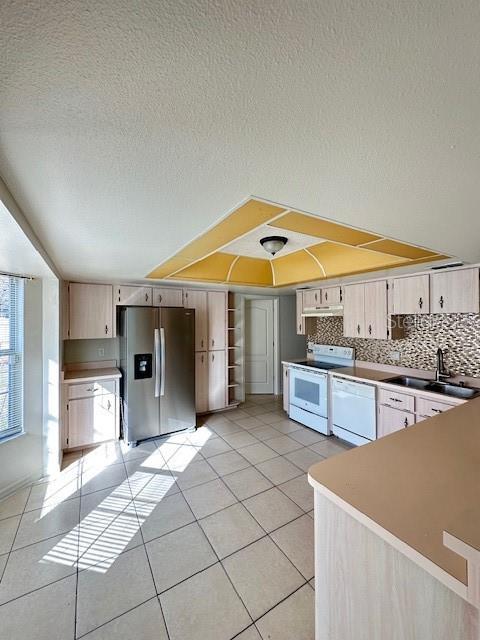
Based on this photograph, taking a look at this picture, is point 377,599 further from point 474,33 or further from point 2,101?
point 2,101

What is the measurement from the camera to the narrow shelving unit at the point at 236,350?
4.95m

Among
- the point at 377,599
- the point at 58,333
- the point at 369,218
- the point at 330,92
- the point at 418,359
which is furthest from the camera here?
the point at 418,359

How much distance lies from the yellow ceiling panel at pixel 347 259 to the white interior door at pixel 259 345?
7.78 ft

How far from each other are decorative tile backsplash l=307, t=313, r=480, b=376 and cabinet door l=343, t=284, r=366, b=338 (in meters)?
0.36

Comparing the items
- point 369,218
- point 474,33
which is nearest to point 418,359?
point 369,218

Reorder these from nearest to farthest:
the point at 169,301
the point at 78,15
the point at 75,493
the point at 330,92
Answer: the point at 78,15 → the point at 330,92 → the point at 75,493 → the point at 169,301

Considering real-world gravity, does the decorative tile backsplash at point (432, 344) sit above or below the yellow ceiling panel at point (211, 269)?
below

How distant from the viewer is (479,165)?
95 cm

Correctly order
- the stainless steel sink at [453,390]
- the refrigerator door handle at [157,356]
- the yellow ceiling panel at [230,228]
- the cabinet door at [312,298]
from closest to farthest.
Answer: the yellow ceiling panel at [230,228], the stainless steel sink at [453,390], the refrigerator door handle at [157,356], the cabinet door at [312,298]

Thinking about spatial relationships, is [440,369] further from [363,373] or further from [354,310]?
[354,310]

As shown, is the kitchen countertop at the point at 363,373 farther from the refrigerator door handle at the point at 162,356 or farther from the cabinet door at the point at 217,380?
the refrigerator door handle at the point at 162,356

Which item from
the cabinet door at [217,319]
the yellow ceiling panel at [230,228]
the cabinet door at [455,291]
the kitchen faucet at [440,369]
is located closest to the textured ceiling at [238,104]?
the yellow ceiling panel at [230,228]

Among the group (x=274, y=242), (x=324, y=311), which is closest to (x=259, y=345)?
(x=324, y=311)

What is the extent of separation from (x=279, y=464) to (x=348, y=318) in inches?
83.9
